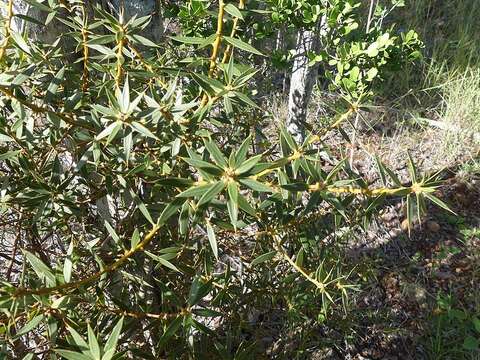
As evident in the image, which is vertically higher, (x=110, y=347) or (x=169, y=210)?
(x=169, y=210)

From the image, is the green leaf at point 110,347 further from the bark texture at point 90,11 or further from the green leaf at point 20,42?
the bark texture at point 90,11

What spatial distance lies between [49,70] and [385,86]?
2.72 metres

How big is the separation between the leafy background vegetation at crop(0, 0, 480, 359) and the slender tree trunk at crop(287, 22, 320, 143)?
0.07m

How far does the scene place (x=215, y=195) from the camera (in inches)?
28.2

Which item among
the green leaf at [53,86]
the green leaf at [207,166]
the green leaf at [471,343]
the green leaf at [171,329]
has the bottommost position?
the green leaf at [471,343]

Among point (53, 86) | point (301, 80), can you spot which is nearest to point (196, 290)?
point (53, 86)

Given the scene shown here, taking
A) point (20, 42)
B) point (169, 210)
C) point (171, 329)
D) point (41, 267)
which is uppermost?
point (20, 42)

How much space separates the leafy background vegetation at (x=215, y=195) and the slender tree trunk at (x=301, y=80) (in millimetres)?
73

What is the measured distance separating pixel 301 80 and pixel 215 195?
1.40m

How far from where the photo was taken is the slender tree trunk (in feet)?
6.21

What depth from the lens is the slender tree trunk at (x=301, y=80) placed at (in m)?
1.89

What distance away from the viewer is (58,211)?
1.09m

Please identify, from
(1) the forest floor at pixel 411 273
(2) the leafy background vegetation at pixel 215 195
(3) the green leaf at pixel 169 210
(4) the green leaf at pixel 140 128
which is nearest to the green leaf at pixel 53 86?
(2) the leafy background vegetation at pixel 215 195

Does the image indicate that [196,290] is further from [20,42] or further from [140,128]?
[20,42]
